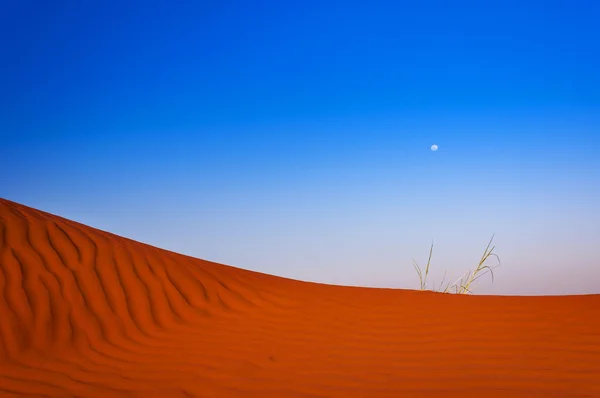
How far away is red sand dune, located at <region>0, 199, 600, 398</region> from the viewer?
3398 mm

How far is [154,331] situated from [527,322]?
3.47 meters

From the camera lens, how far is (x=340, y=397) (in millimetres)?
3131

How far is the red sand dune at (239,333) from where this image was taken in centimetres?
340

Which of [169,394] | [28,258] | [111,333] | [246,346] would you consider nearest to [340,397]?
[169,394]

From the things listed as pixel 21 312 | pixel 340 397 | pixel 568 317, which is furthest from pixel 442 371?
pixel 21 312

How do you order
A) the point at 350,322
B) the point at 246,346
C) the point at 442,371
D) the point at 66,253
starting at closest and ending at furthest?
the point at 442,371
the point at 246,346
the point at 350,322
the point at 66,253

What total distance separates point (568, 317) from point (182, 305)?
382 cm

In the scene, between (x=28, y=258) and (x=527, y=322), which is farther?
(x=28, y=258)

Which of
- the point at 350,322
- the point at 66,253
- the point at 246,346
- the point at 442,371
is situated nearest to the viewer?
the point at 442,371

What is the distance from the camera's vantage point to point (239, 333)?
479cm

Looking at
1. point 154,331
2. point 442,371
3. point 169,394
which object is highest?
point 154,331

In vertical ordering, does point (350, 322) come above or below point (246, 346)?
above

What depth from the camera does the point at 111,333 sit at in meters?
4.64

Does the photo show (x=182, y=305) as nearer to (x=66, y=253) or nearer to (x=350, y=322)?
(x=66, y=253)
